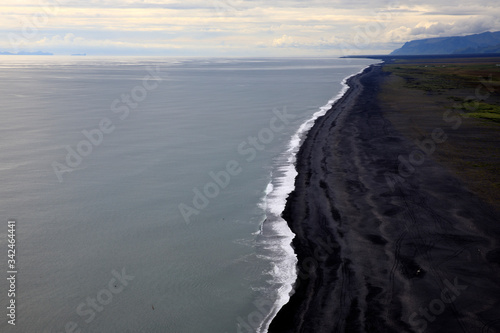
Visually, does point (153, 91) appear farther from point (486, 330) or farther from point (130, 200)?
point (486, 330)

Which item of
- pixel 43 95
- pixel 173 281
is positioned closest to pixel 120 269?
pixel 173 281

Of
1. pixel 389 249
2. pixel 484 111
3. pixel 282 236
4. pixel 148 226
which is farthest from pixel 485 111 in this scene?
pixel 148 226

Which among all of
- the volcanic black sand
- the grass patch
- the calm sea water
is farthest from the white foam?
the grass patch

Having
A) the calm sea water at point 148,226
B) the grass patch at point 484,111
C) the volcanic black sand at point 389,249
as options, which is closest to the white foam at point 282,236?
the calm sea water at point 148,226

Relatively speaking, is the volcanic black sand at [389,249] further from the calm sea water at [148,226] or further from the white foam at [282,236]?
the calm sea water at [148,226]

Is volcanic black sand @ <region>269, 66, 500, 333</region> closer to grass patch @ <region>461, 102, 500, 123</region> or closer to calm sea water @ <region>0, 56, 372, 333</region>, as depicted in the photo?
calm sea water @ <region>0, 56, 372, 333</region>
